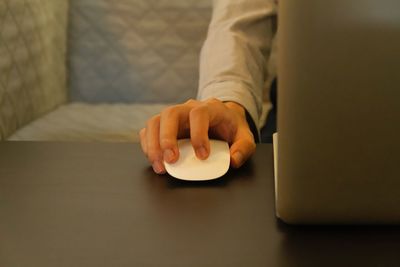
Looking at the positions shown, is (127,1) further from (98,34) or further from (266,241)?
(266,241)

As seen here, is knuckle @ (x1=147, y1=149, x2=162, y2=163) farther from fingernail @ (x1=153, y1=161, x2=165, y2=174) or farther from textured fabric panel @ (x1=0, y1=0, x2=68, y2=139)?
textured fabric panel @ (x1=0, y1=0, x2=68, y2=139)

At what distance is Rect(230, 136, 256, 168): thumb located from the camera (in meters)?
0.55

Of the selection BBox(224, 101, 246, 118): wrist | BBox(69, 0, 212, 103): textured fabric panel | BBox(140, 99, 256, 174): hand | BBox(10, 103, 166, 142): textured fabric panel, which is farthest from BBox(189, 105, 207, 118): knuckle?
BBox(69, 0, 212, 103): textured fabric panel

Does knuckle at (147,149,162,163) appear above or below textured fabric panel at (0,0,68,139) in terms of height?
above

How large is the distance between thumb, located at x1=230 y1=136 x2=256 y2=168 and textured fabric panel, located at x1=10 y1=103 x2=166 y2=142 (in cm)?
46

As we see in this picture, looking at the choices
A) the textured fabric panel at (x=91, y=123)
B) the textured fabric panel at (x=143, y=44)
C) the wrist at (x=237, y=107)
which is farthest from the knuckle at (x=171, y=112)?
the textured fabric panel at (x=143, y=44)

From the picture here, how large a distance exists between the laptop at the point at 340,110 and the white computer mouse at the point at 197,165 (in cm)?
12

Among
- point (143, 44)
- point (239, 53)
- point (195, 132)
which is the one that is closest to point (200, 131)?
point (195, 132)

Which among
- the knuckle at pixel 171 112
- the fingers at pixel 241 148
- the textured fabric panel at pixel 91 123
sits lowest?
the textured fabric panel at pixel 91 123

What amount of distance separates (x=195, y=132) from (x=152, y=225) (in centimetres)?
13

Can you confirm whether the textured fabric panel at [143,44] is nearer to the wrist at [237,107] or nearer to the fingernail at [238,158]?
the wrist at [237,107]

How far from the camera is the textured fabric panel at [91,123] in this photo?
1026 mm

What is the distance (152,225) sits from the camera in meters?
0.43

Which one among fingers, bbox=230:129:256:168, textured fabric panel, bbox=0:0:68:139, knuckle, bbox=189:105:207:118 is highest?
knuckle, bbox=189:105:207:118
